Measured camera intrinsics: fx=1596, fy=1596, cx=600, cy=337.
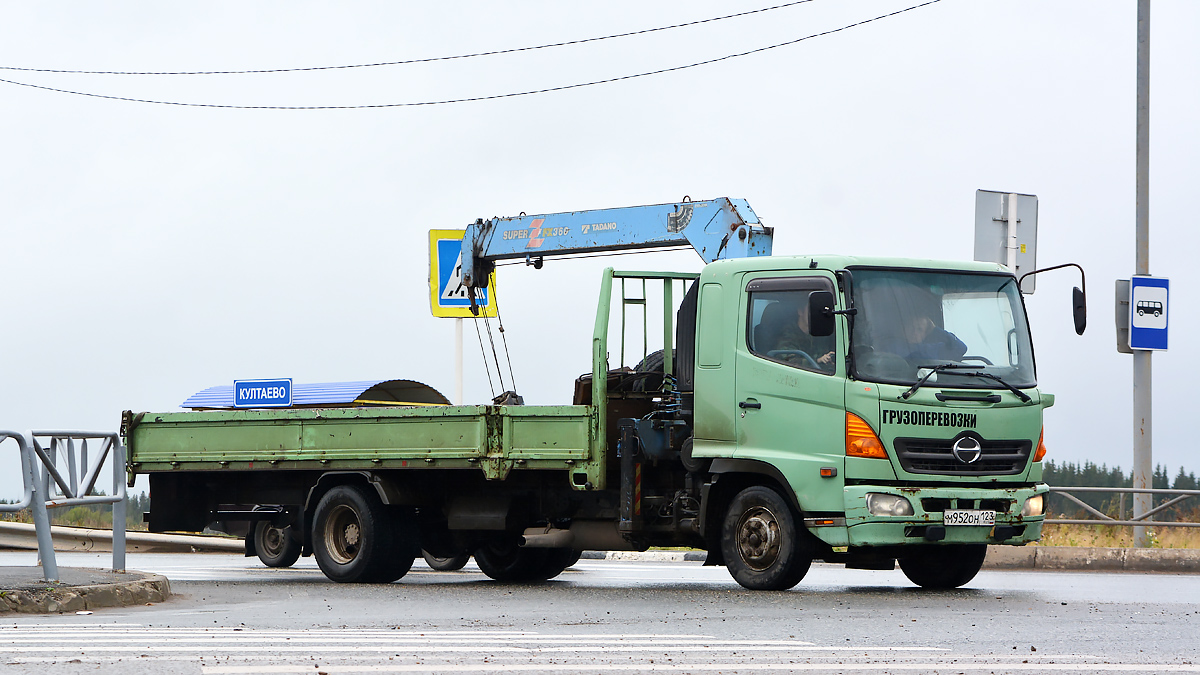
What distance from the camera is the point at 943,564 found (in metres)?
13.6

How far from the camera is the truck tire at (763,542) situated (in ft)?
40.8

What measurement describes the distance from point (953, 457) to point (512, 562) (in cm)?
510

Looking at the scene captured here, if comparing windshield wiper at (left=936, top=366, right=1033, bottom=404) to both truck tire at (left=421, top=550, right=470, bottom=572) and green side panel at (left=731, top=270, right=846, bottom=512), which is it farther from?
truck tire at (left=421, top=550, right=470, bottom=572)

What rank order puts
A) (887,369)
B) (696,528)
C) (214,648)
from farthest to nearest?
(696,528), (887,369), (214,648)

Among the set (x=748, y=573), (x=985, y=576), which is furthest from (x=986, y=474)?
(x=985, y=576)

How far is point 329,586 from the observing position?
48.7ft

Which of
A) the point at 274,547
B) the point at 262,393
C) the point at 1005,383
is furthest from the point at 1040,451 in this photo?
the point at 262,393

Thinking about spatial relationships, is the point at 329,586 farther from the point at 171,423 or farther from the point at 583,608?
the point at 583,608

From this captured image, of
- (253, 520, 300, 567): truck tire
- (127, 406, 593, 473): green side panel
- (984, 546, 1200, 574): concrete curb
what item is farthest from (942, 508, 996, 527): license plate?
(253, 520, 300, 567): truck tire

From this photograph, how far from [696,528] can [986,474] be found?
7.81 feet

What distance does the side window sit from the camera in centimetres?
1246

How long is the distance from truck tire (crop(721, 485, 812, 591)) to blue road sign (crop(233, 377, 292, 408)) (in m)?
11.7

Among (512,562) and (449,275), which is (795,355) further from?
(449,275)

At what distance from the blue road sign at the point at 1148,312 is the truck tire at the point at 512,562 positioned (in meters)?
8.19
